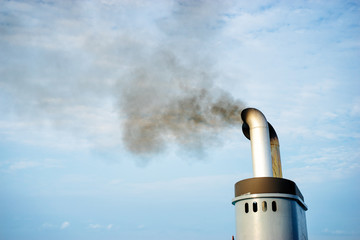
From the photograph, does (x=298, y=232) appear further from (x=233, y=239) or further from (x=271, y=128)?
(x=271, y=128)

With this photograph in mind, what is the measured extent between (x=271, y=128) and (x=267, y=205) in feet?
22.3

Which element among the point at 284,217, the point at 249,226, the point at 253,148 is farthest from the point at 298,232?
the point at 253,148

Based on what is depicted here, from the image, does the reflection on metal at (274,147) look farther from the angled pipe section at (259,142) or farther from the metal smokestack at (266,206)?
the metal smokestack at (266,206)

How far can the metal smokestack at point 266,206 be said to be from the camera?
63.4 feet

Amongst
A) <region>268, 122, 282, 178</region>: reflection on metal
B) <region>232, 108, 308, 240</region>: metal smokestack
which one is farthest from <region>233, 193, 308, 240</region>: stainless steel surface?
<region>268, 122, 282, 178</region>: reflection on metal

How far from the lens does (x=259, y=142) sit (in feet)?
72.3

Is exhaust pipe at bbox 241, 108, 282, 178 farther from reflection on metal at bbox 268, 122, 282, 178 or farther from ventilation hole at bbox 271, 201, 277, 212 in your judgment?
ventilation hole at bbox 271, 201, 277, 212

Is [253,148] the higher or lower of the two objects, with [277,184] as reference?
higher

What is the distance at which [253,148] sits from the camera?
22172mm

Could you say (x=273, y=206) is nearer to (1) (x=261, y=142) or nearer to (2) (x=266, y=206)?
(2) (x=266, y=206)

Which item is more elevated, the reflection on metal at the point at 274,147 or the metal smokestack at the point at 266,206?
the reflection on metal at the point at 274,147

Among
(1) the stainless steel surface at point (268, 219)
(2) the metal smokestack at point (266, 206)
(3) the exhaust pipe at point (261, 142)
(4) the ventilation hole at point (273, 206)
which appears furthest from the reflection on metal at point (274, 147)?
(4) the ventilation hole at point (273, 206)

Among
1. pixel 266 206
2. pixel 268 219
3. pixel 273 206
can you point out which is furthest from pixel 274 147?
pixel 268 219

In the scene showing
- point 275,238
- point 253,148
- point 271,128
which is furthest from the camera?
point 271,128
